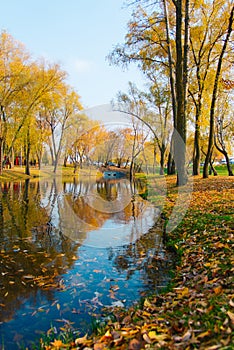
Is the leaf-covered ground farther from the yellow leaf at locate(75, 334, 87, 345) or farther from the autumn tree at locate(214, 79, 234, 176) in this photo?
the autumn tree at locate(214, 79, 234, 176)

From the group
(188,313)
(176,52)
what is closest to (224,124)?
(176,52)

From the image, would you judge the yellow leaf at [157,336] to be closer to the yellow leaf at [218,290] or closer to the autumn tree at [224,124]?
the yellow leaf at [218,290]

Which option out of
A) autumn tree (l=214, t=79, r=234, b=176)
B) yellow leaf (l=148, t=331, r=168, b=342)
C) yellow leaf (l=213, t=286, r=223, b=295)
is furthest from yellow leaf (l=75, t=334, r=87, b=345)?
autumn tree (l=214, t=79, r=234, b=176)

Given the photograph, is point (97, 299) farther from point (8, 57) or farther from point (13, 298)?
point (8, 57)

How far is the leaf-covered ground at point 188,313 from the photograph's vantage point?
2.77m

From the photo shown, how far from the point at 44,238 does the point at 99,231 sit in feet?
6.18

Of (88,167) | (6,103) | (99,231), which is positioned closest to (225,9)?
(99,231)

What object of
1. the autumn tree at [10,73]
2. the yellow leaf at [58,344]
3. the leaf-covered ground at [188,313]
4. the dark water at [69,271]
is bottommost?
the dark water at [69,271]

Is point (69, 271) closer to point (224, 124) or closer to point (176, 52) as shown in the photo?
point (176, 52)

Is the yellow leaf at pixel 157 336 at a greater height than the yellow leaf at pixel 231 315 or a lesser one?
lesser

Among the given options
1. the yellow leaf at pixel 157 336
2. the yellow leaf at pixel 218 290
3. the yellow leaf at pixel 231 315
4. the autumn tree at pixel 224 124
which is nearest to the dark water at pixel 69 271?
the yellow leaf at pixel 157 336

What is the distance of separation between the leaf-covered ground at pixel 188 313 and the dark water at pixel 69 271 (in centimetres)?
38

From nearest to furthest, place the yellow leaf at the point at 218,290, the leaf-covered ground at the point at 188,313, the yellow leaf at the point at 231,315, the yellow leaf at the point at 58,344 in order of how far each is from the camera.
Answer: the leaf-covered ground at the point at 188,313
the yellow leaf at the point at 231,315
the yellow leaf at the point at 58,344
the yellow leaf at the point at 218,290

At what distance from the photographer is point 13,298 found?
14.7ft
